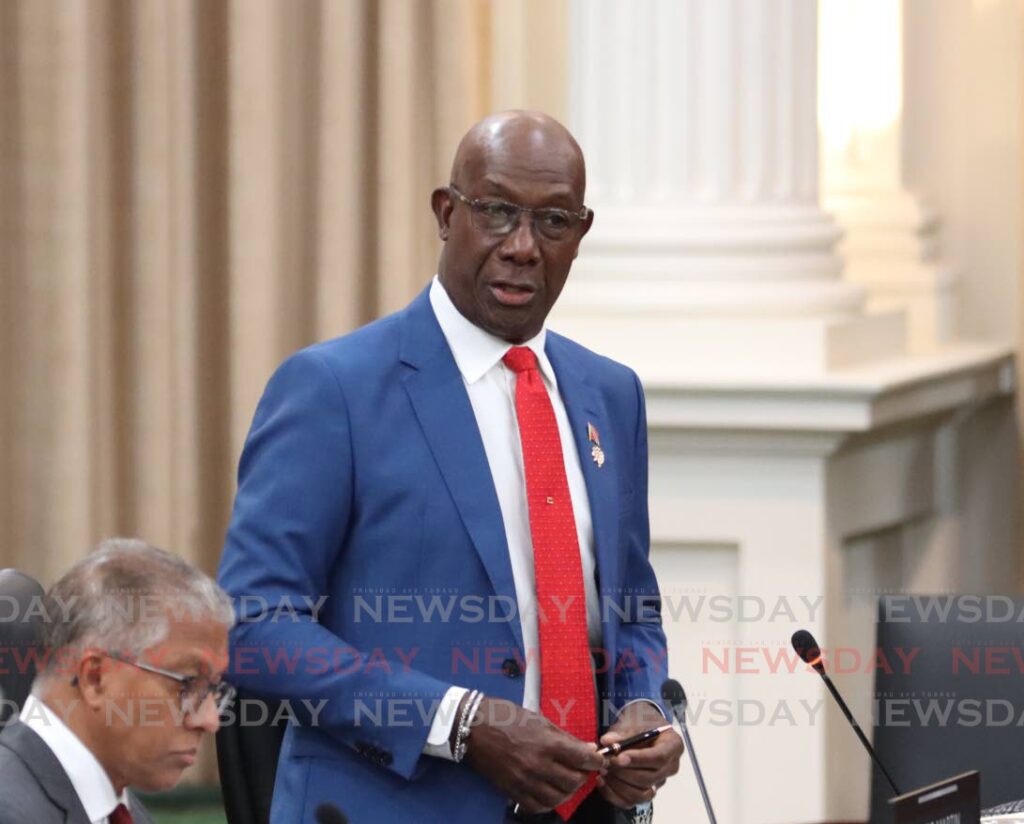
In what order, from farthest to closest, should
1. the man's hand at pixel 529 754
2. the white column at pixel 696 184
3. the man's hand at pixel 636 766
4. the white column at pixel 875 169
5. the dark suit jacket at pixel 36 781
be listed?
the white column at pixel 875 169 → the white column at pixel 696 184 → the man's hand at pixel 636 766 → the man's hand at pixel 529 754 → the dark suit jacket at pixel 36 781

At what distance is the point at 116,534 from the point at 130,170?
88 cm

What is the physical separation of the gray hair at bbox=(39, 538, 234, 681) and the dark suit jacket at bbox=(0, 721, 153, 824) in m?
0.08

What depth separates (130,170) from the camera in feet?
15.4

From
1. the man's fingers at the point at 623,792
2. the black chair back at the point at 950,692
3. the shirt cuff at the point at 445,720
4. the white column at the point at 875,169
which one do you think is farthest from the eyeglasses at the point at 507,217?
the white column at the point at 875,169

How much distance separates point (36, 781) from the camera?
2049 millimetres

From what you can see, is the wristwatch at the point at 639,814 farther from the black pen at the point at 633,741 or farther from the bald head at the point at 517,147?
the bald head at the point at 517,147

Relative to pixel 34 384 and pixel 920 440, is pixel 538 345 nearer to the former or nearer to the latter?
pixel 34 384

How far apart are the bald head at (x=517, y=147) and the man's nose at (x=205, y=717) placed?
0.86m

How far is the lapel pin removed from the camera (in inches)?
110

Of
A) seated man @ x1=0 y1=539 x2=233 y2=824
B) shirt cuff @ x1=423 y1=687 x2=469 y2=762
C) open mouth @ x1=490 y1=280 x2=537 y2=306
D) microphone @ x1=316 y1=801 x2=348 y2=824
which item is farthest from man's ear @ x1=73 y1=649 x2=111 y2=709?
Result: open mouth @ x1=490 y1=280 x2=537 y2=306

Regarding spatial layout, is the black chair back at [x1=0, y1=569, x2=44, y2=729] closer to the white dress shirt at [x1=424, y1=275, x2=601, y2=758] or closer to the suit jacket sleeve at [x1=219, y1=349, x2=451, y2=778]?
the suit jacket sleeve at [x1=219, y1=349, x2=451, y2=778]

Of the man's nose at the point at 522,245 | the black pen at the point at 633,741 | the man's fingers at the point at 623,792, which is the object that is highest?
the man's nose at the point at 522,245

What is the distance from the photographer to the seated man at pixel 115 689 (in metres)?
2.06

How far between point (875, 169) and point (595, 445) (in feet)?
11.2
